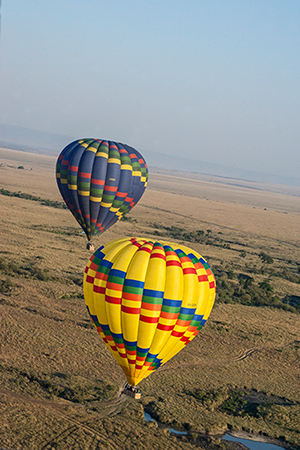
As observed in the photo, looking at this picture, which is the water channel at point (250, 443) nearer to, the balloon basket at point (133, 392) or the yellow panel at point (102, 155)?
the balloon basket at point (133, 392)

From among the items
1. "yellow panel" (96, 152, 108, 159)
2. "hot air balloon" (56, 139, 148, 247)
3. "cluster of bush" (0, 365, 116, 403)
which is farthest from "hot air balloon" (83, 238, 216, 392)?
"yellow panel" (96, 152, 108, 159)

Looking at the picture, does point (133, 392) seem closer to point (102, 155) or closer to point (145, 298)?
point (145, 298)

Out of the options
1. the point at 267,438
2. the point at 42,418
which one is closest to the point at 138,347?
the point at 42,418

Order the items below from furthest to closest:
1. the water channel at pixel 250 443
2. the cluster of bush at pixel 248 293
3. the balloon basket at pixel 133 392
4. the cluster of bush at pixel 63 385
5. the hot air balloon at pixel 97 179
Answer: the cluster of bush at pixel 248 293 < the hot air balloon at pixel 97 179 < the cluster of bush at pixel 63 385 < the water channel at pixel 250 443 < the balloon basket at pixel 133 392

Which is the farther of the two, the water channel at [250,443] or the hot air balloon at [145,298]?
the water channel at [250,443]

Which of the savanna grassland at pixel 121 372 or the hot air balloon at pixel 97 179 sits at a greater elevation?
the hot air balloon at pixel 97 179

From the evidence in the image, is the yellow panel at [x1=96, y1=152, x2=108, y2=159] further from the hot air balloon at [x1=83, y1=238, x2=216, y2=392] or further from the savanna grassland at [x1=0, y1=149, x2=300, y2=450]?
the hot air balloon at [x1=83, y1=238, x2=216, y2=392]

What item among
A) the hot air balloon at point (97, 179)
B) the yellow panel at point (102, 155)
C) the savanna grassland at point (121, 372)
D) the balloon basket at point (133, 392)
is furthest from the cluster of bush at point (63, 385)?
the yellow panel at point (102, 155)

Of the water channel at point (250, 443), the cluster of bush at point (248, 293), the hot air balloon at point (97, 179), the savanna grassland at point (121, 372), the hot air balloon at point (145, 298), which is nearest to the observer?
the hot air balloon at point (145, 298)
